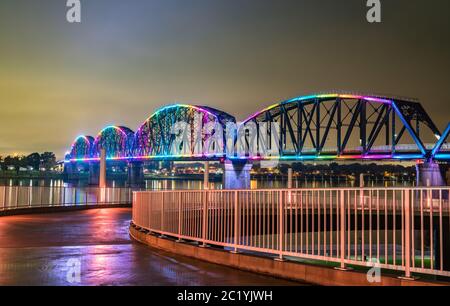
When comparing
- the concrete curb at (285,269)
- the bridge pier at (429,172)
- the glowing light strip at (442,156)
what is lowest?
the concrete curb at (285,269)

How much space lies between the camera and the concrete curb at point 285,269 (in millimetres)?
8508

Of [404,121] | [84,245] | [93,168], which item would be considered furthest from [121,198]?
[93,168]

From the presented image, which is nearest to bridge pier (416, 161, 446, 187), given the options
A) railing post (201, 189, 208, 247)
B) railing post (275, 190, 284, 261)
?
railing post (201, 189, 208, 247)

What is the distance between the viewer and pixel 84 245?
15.2 metres

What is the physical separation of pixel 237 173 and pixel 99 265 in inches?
4295

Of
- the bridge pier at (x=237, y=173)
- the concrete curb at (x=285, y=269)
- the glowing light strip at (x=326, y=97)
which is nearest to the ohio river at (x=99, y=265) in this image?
the concrete curb at (x=285, y=269)

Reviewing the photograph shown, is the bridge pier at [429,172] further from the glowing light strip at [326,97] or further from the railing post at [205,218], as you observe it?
the railing post at [205,218]

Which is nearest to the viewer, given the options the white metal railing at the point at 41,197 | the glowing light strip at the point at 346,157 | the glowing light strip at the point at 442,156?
the white metal railing at the point at 41,197

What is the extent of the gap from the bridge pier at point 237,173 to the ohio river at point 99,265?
318 feet

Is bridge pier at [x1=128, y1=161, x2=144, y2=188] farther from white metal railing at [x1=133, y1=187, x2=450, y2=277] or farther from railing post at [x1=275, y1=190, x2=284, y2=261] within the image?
railing post at [x1=275, y1=190, x2=284, y2=261]

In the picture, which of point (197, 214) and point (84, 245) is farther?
point (84, 245)

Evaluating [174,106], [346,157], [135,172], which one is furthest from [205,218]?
[174,106]
